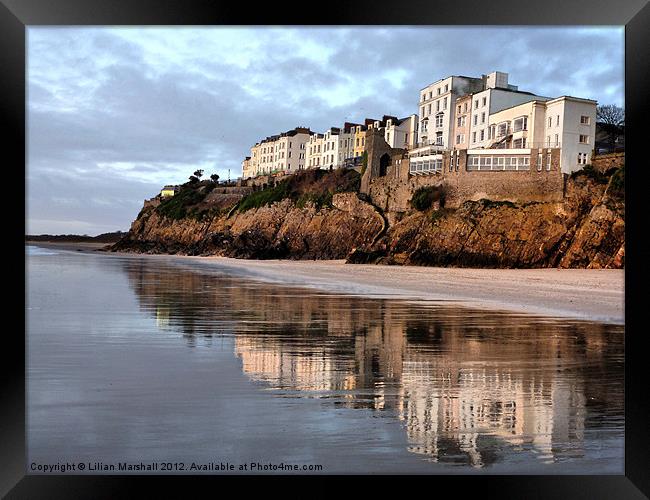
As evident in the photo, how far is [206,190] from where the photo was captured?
218 ft

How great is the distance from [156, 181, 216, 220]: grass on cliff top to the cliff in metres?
9.27

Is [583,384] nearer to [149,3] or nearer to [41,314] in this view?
[149,3]

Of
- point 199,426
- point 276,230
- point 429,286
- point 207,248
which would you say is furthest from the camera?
point 207,248

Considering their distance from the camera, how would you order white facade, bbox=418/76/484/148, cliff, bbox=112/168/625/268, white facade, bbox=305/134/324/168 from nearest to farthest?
cliff, bbox=112/168/625/268 → white facade, bbox=418/76/484/148 → white facade, bbox=305/134/324/168

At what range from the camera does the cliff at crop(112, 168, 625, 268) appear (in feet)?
88.0

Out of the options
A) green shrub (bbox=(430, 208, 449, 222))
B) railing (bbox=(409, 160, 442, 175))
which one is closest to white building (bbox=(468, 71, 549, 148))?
railing (bbox=(409, 160, 442, 175))

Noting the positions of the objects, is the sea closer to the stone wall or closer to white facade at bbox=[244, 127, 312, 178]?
the stone wall

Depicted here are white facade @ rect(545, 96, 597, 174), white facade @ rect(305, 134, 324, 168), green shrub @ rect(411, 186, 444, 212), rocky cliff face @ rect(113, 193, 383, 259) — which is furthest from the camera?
white facade @ rect(305, 134, 324, 168)

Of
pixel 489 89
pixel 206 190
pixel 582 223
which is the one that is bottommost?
pixel 582 223

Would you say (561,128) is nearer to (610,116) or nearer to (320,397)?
(610,116)

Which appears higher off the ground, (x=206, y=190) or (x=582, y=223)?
(x=206, y=190)

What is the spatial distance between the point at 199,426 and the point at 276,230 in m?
42.8
